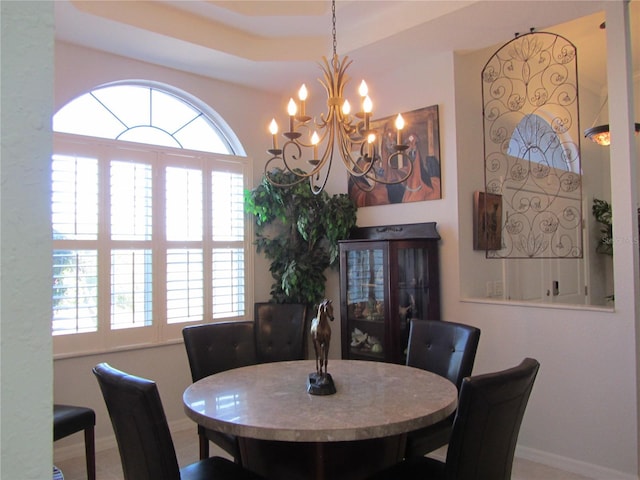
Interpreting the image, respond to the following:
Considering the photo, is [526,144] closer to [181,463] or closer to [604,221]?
[604,221]

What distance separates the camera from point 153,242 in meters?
3.71

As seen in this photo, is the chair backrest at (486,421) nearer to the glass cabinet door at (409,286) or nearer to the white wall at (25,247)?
the white wall at (25,247)

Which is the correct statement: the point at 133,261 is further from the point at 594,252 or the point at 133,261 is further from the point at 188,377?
the point at 594,252

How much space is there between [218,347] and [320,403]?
47.0 inches

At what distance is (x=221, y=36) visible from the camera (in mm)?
3555

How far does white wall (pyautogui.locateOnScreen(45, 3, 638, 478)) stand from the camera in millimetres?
2822

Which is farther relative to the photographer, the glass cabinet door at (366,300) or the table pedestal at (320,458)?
the glass cabinet door at (366,300)

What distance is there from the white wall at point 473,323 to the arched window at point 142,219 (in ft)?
0.62

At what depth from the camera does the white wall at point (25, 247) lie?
1.54ft

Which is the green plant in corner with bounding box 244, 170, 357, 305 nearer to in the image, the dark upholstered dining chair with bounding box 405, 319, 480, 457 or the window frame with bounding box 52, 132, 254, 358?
the window frame with bounding box 52, 132, 254, 358

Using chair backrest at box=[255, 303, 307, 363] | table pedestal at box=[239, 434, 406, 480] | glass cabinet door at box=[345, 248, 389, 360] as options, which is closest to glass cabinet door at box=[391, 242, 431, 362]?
glass cabinet door at box=[345, 248, 389, 360]

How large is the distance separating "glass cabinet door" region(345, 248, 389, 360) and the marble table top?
3.56ft

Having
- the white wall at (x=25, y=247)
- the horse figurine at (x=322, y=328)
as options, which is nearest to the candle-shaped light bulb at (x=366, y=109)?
the horse figurine at (x=322, y=328)

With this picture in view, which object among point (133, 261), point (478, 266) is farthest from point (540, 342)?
point (133, 261)
